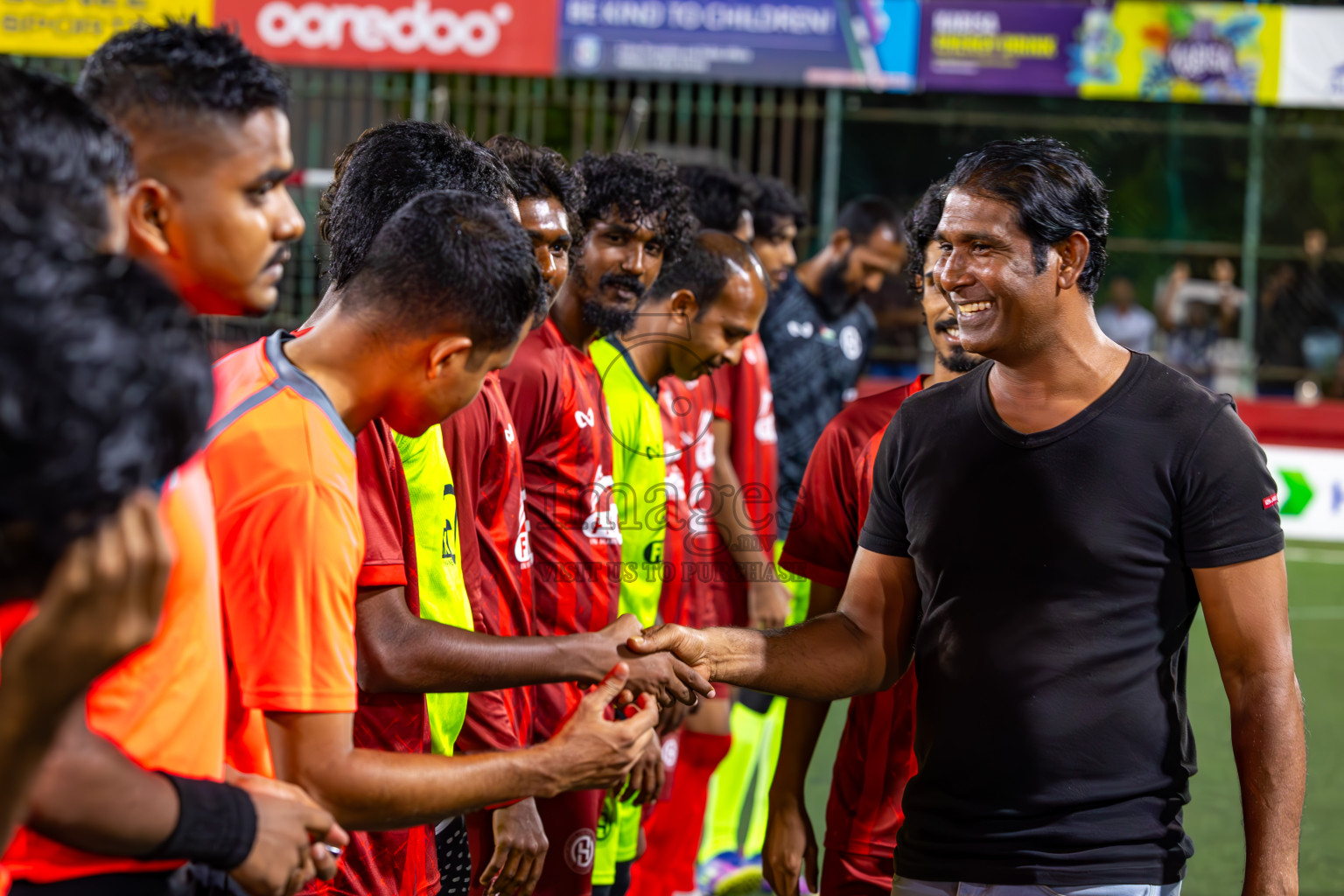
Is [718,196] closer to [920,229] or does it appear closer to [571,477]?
[920,229]

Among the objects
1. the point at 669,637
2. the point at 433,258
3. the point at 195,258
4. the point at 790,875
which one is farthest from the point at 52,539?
the point at 790,875

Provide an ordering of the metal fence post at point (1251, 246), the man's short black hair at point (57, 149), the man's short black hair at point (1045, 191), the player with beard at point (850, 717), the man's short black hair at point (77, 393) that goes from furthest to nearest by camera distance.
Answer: the metal fence post at point (1251, 246), the player with beard at point (850, 717), the man's short black hair at point (1045, 191), the man's short black hair at point (57, 149), the man's short black hair at point (77, 393)

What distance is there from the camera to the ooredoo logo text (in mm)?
13273

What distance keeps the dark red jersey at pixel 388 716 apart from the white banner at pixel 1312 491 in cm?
1154

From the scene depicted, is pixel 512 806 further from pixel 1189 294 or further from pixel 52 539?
pixel 1189 294

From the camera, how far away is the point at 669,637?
290 centimetres

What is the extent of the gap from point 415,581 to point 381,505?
0.90 feet

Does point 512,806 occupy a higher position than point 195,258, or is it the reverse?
point 195,258

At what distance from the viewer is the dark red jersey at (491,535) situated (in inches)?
119

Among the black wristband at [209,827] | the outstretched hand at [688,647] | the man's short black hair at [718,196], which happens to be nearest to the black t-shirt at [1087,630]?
the outstretched hand at [688,647]

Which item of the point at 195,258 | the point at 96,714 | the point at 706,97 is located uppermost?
the point at 706,97

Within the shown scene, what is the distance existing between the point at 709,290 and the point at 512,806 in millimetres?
2183

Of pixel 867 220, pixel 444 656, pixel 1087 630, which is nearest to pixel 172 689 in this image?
pixel 444 656

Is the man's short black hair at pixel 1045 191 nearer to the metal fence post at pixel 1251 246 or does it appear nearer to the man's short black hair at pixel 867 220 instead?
the man's short black hair at pixel 867 220
